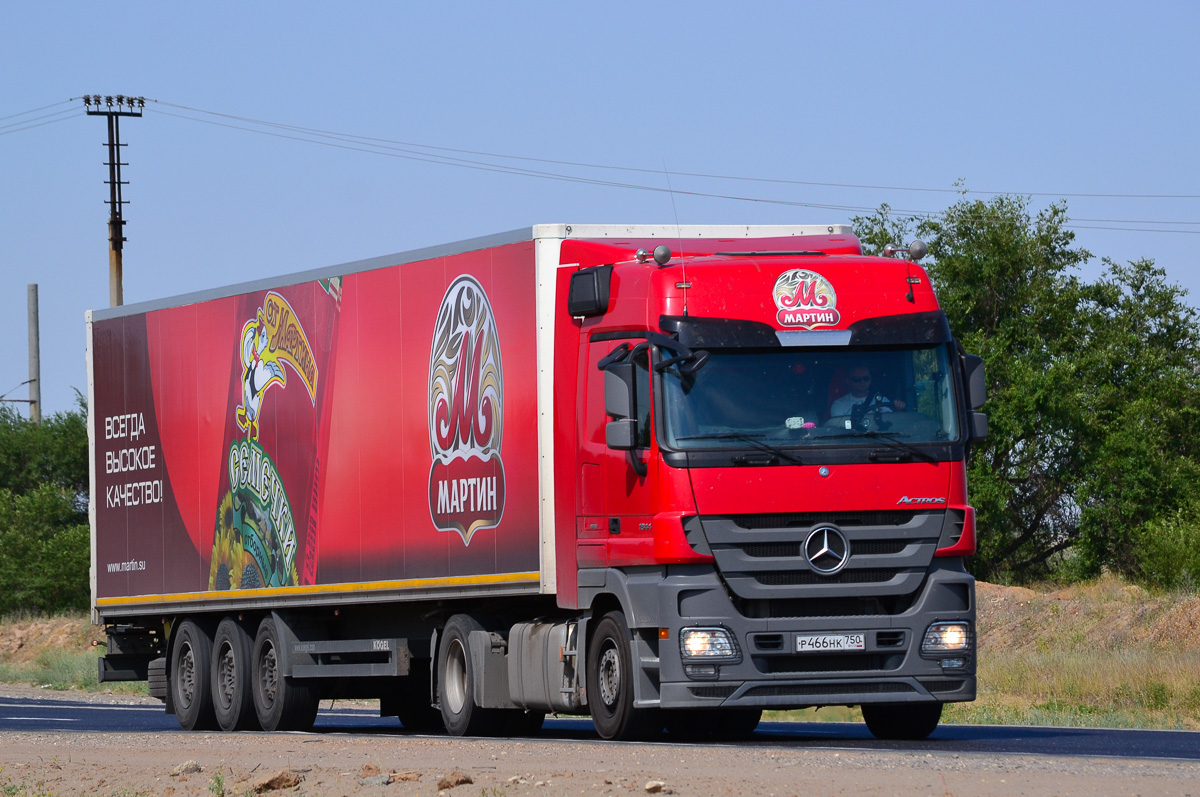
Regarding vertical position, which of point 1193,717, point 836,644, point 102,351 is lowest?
point 1193,717

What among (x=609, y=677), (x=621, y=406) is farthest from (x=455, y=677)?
(x=621, y=406)

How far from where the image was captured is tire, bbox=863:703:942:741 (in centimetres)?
1476

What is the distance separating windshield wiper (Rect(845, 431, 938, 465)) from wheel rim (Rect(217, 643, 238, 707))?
8.39 meters

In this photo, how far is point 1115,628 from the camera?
30.2 metres

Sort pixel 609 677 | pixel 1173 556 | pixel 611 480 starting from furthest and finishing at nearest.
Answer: pixel 1173 556 → pixel 609 677 → pixel 611 480

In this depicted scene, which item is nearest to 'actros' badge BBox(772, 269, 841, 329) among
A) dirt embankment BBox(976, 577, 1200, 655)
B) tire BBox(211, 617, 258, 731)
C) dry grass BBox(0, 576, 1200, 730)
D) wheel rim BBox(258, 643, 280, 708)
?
dry grass BBox(0, 576, 1200, 730)

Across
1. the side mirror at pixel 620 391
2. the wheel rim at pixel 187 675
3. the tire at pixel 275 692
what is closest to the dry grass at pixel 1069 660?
the tire at pixel 275 692

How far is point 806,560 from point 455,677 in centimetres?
437

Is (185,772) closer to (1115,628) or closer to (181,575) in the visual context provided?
(181,575)

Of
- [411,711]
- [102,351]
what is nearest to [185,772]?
[411,711]

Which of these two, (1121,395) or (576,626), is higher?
(1121,395)

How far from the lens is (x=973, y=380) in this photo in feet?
45.8

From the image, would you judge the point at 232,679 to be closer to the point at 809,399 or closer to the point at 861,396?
the point at 809,399

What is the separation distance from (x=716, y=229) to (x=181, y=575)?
7.83 meters
